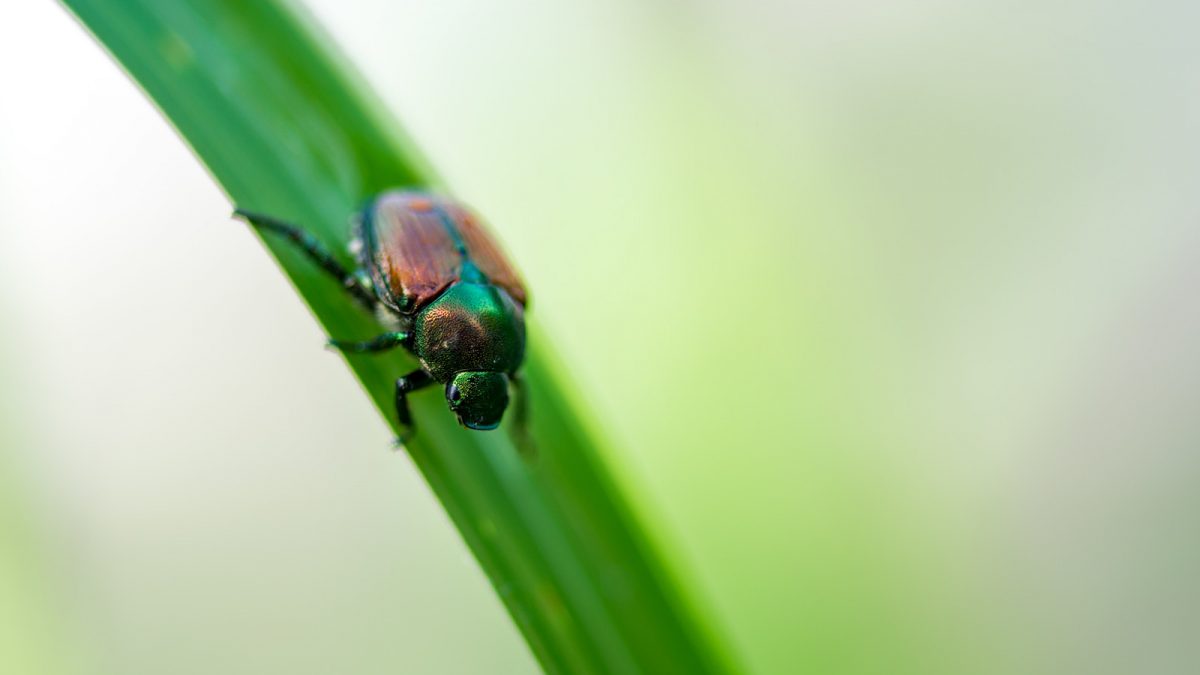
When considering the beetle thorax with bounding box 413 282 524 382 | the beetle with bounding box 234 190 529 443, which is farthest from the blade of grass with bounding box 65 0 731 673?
the beetle thorax with bounding box 413 282 524 382

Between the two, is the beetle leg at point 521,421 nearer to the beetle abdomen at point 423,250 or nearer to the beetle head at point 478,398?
the beetle head at point 478,398

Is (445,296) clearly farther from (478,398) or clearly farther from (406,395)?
(406,395)

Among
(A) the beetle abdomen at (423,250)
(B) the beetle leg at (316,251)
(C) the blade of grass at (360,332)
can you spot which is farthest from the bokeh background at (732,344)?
(C) the blade of grass at (360,332)

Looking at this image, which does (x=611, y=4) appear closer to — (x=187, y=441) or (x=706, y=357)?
(x=706, y=357)

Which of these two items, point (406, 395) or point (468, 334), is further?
point (468, 334)

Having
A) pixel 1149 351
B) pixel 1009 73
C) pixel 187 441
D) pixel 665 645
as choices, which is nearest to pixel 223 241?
pixel 187 441

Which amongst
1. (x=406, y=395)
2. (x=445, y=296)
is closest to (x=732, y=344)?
(x=445, y=296)

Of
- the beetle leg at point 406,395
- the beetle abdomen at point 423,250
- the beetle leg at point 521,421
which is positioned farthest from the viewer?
the beetle abdomen at point 423,250
